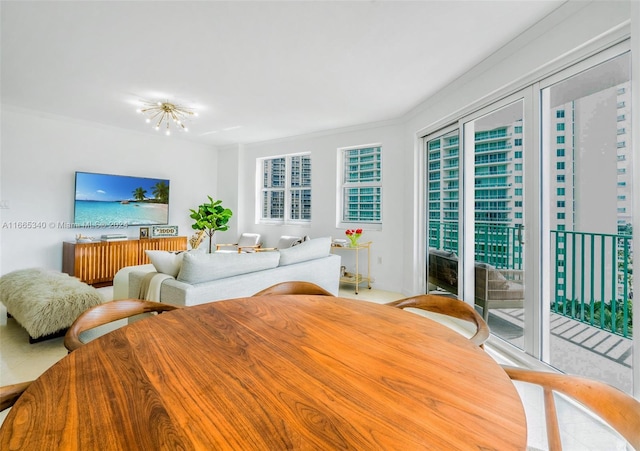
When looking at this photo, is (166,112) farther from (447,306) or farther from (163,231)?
(447,306)

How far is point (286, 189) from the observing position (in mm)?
5695

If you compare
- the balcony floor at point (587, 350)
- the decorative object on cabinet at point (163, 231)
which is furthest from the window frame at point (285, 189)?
the balcony floor at point (587, 350)

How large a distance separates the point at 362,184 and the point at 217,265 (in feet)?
10.6

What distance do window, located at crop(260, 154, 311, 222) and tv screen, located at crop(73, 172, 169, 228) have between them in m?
1.87

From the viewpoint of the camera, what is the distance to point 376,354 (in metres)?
0.82

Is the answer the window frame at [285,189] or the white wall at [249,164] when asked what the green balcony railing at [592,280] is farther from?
the window frame at [285,189]

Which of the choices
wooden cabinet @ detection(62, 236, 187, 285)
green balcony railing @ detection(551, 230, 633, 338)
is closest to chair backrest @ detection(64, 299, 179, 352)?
green balcony railing @ detection(551, 230, 633, 338)

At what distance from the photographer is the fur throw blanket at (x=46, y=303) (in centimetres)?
231

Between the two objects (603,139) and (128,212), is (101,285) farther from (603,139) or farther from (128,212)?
(603,139)

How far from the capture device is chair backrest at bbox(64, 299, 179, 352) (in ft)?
3.48

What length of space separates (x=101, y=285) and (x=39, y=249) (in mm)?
933

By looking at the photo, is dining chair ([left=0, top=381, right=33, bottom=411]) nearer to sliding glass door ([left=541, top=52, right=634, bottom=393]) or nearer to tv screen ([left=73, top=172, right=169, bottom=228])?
sliding glass door ([left=541, top=52, right=634, bottom=393])


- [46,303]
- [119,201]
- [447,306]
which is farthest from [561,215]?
[119,201]

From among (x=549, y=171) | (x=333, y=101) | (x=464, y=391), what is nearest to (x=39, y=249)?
(x=333, y=101)
